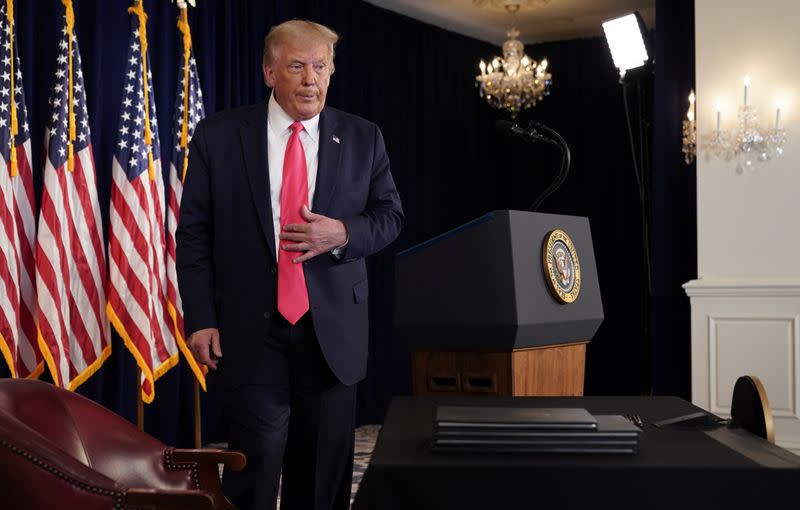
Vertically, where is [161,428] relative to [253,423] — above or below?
below

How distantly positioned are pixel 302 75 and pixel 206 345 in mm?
676

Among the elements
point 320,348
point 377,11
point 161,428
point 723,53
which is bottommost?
point 161,428

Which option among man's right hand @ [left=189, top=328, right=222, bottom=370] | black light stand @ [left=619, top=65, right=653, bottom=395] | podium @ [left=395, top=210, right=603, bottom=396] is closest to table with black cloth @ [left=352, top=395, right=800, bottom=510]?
man's right hand @ [left=189, top=328, right=222, bottom=370]

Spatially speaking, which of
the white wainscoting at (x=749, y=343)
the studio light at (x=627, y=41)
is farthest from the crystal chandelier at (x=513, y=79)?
the white wainscoting at (x=749, y=343)

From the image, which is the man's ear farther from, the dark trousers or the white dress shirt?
the dark trousers

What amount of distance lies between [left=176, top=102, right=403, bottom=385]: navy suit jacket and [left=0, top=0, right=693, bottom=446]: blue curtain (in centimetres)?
348

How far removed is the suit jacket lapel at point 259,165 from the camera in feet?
7.09

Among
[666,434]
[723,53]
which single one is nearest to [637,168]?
[723,53]

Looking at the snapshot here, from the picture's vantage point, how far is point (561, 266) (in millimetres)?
3188

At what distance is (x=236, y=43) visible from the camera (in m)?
6.23

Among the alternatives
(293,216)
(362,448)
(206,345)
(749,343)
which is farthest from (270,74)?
(749,343)

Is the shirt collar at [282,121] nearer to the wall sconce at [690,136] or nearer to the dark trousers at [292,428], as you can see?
the dark trousers at [292,428]

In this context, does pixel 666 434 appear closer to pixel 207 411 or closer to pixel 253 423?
pixel 253 423

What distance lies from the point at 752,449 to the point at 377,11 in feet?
22.1
